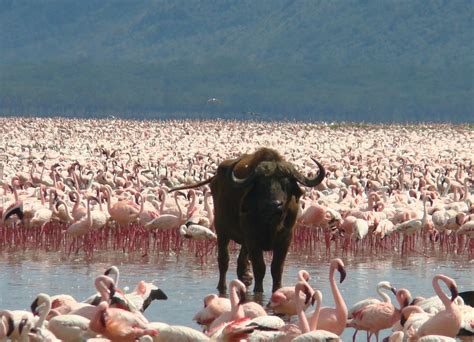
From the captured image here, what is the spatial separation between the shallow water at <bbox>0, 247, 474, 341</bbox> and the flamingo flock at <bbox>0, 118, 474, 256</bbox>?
500 mm

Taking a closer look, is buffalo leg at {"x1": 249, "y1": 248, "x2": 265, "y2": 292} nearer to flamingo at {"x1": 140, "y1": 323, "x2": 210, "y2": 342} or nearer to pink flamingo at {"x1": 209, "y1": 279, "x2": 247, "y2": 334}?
pink flamingo at {"x1": 209, "y1": 279, "x2": 247, "y2": 334}

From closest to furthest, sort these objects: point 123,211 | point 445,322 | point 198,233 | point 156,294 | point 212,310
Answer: point 445,322 → point 212,310 → point 156,294 → point 198,233 → point 123,211

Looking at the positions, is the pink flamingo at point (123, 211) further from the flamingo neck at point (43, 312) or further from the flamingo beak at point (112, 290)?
the flamingo neck at point (43, 312)

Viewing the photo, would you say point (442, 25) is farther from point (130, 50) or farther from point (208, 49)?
point (130, 50)

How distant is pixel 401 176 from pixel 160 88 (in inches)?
5346

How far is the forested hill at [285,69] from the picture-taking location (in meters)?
156

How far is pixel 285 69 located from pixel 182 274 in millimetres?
153705

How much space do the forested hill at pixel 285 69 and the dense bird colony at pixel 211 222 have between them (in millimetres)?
105915

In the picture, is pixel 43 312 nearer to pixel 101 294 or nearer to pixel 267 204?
pixel 101 294

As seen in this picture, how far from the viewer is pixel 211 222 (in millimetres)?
18766

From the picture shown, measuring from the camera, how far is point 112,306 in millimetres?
11266

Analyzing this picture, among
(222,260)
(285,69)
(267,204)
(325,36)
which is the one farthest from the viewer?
(325,36)

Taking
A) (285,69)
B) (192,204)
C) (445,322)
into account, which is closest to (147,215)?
(192,204)

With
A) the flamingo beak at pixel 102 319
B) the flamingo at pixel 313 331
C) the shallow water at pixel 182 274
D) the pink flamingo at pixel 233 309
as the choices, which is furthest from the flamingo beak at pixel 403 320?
the flamingo beak at pixel 102 319
